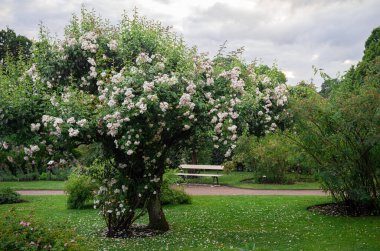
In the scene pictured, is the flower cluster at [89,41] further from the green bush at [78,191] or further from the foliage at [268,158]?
the foliage at [268,158]

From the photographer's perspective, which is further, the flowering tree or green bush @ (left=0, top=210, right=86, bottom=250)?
the flowering tree

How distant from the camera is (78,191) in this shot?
1520cm

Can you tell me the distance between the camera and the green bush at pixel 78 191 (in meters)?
15.0

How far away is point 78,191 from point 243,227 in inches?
256

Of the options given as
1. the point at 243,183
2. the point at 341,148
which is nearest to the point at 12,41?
the point at 243,183

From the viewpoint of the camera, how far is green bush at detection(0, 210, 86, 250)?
20.3 ft

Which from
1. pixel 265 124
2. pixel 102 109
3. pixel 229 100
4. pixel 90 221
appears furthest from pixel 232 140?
pixel 90 221

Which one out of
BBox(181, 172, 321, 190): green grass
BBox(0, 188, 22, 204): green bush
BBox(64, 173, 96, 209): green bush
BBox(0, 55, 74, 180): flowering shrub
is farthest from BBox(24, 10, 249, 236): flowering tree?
BBox(181, 172, 321, 190): green grass

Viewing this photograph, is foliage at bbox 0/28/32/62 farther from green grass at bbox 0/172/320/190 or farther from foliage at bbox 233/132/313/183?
foliage at bbox 233/132/313/183

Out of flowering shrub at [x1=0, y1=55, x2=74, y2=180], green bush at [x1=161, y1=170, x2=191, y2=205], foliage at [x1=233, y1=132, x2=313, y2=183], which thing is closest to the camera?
flowering shrub at [x1=0, y1=55, x2=74, y2=180]

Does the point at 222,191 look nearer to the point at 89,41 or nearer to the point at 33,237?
the point at 89,41

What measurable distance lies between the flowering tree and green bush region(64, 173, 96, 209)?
4.89 meters

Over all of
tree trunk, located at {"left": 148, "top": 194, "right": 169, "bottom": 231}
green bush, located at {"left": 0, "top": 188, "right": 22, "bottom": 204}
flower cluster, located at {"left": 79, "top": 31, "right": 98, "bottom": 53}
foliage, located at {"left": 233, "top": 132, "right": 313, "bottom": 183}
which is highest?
flower cluster, located at {"left": 79, "top": 31, "right": 98, "bottom": 53}

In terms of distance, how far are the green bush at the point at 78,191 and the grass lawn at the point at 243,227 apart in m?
0.43
